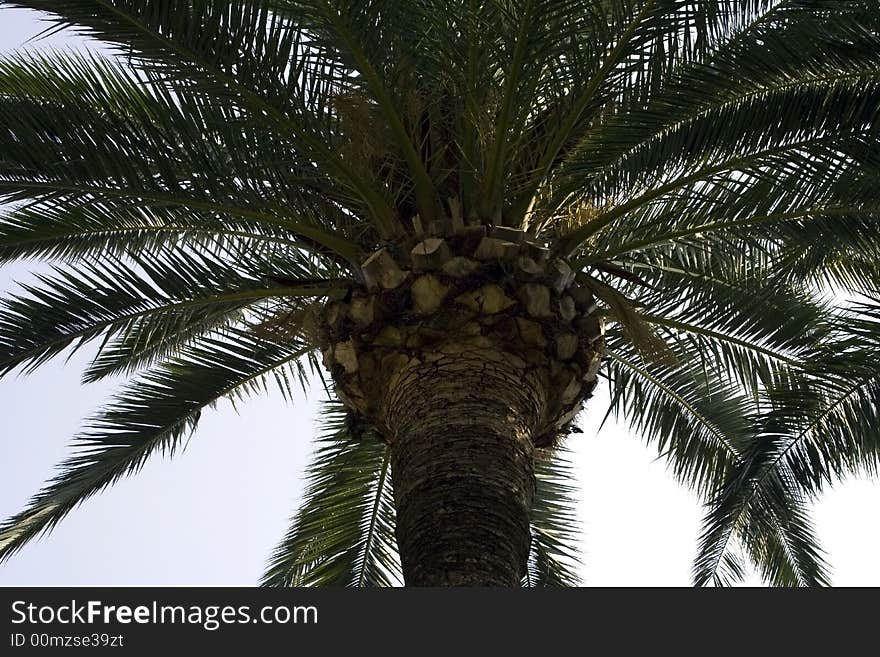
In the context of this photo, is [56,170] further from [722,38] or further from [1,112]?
[722,38]

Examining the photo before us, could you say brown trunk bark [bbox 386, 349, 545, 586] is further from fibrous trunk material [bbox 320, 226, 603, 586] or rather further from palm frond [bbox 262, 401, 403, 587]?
palm frond [bbox 262, 401, 403, 587]

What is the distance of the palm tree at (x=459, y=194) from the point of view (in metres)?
6.79

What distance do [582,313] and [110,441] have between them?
3.43 m

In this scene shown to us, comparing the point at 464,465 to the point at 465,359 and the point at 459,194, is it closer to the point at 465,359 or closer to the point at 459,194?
the point at 465,359

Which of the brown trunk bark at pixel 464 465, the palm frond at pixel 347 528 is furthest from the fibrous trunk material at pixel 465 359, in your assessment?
the palm frond at pixel 347 528

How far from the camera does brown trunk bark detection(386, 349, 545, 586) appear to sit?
5648 mm

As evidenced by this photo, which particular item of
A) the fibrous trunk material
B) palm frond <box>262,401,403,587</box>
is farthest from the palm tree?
palm frond <box>262,401,403,587</box>

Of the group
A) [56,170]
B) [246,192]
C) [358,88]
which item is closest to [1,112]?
[56,170]

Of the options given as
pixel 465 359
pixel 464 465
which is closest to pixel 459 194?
pixel 465 359

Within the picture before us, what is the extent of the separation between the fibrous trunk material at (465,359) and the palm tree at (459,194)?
0.05 ft

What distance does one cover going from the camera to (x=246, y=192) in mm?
7152

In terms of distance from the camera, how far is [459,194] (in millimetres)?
7445

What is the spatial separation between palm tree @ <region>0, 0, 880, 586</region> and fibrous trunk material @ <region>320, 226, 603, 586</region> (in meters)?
0.02

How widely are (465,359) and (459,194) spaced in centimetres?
122
